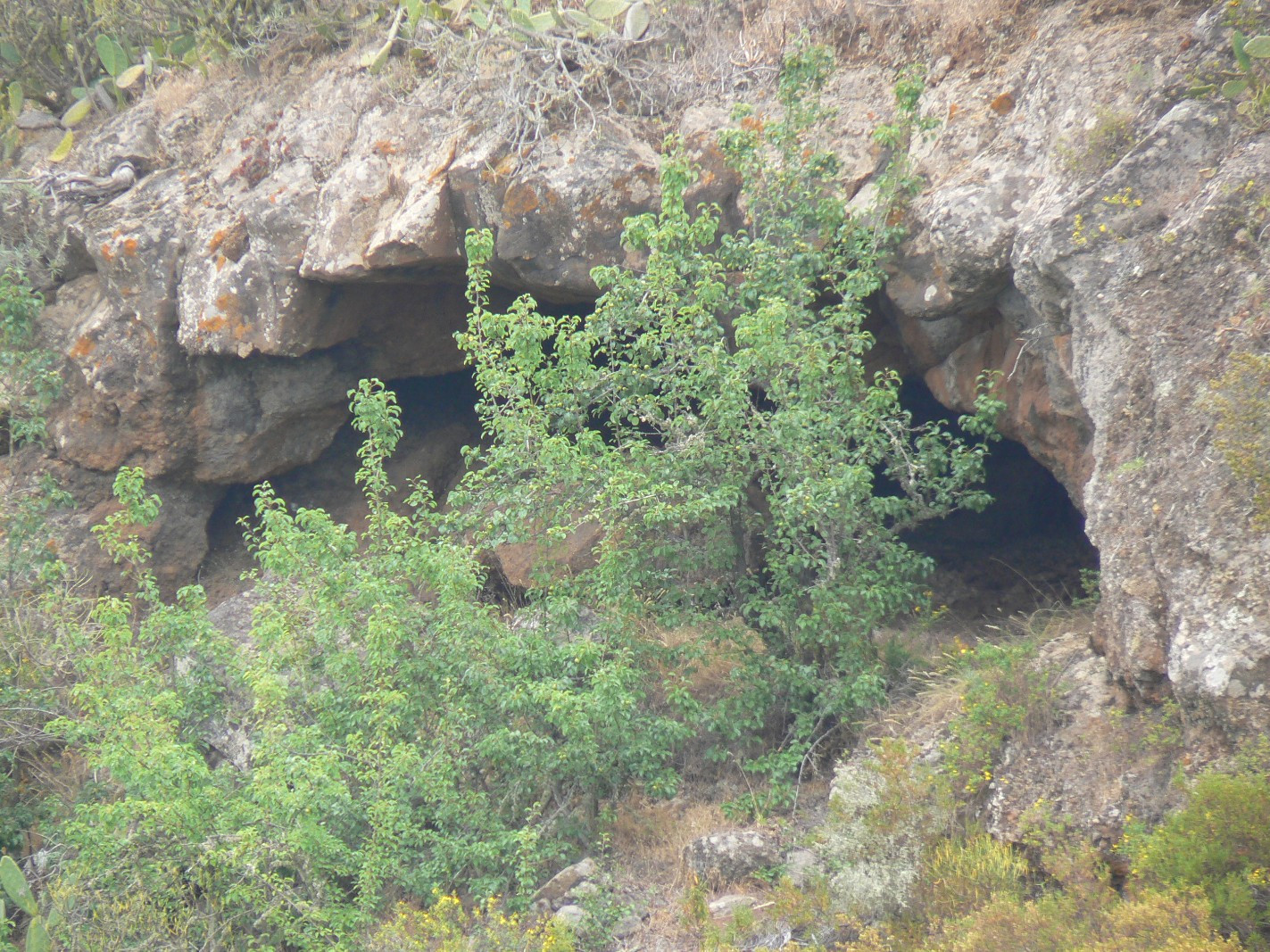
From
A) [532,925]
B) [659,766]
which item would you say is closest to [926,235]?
[659,766]

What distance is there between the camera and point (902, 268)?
705 centimetres

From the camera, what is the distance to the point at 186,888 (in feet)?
19.0

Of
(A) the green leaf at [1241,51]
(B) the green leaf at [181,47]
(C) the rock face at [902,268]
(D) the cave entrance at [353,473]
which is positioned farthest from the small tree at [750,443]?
(B) the green leaf at [181,47]

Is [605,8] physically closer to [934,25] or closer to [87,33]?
[934,25]

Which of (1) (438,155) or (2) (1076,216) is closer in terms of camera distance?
(2) (1076,216)

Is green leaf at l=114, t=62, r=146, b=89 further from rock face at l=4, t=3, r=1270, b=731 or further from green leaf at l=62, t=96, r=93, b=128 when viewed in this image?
green leaf at l=62, t=96, r=93, b=128

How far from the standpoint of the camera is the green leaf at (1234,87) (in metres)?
5.32

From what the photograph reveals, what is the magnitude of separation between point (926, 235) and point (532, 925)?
4.68 metres

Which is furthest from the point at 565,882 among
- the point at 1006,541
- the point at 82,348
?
the point at 82,348

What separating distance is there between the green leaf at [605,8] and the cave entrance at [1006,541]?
368cm

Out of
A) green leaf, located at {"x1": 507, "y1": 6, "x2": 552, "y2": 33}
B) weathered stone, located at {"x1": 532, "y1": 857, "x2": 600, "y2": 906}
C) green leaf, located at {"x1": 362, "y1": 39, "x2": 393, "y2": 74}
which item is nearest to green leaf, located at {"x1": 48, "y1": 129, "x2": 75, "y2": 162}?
green leaf, located at {"x1": 362, "y1": 39, "x2": 393, "y2": 74}

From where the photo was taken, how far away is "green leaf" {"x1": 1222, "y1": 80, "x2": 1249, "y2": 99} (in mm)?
5324

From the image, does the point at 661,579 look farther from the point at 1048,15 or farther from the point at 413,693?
the point at 1048,15

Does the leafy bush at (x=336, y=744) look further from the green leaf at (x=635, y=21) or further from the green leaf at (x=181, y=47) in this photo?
the green leaf at (x=181, y=47)
